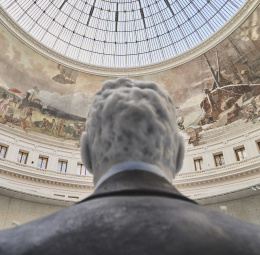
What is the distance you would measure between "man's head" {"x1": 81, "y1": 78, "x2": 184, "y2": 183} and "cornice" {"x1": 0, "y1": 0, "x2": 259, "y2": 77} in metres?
25.2

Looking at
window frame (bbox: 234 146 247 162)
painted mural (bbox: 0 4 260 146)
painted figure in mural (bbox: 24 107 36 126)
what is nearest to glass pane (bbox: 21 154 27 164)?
painted mural (bbox: 0 4 260 146)

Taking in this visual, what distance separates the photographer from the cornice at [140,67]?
2319cm

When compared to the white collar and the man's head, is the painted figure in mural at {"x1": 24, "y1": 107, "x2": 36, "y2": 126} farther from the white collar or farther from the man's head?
the white collar

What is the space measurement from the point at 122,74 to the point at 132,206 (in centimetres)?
2971

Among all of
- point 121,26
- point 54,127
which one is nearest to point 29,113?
point 54,127

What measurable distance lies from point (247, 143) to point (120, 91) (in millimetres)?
22478

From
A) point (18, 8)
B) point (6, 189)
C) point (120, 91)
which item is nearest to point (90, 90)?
point (18, 8)

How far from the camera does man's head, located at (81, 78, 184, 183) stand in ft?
5.37

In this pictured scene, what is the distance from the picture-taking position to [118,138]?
5.40 feet

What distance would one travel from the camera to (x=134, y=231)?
103cm

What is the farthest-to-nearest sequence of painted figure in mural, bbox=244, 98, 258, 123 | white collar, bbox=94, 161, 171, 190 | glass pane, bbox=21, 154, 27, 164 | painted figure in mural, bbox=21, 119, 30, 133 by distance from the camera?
painted figure in mural, bbox=21, 119, 30, 133, glass pane, bbox=21, 154, 27, 164, painted figure in mural, bbox=244, 98, 258, 123, white collar, bbox=94, 161, 171, 190

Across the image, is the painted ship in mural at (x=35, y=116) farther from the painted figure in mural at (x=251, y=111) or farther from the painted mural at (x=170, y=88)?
the painted figure in mural at (x=251, y=111)

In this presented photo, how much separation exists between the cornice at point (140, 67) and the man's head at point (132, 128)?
82.6 ft

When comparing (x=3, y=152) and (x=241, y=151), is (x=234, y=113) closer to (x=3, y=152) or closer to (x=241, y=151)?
(x=241, y=151)
